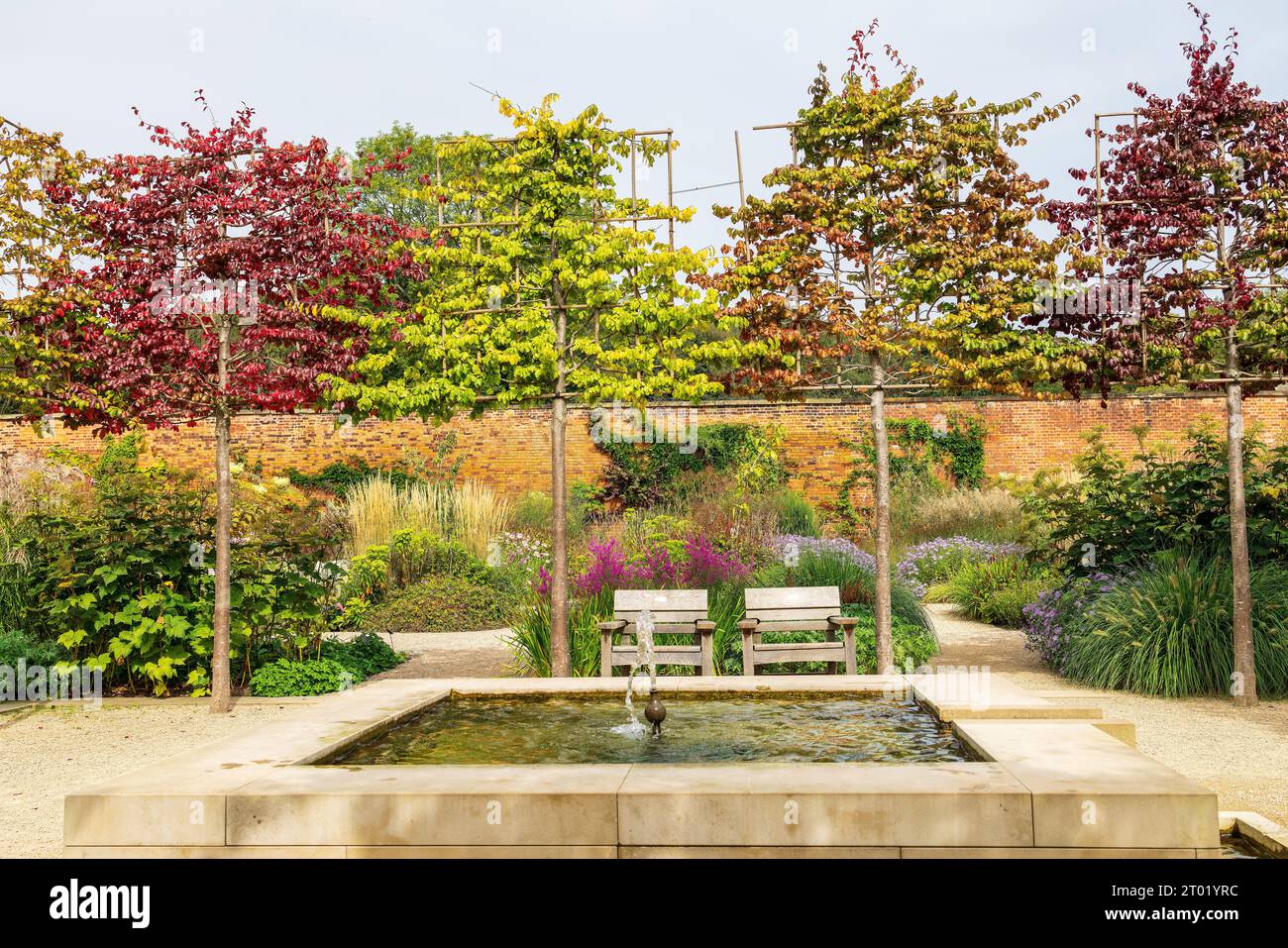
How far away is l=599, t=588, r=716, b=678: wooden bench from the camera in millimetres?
8289

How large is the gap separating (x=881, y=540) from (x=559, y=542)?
2530 millimetres

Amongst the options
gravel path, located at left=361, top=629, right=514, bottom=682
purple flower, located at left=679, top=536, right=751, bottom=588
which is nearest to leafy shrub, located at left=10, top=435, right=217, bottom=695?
gravel path, located at left=361, top=629, right=514, bottom=682

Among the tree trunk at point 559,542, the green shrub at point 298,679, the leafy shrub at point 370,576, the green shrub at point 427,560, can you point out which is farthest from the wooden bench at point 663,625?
the green shrub at point 427,560

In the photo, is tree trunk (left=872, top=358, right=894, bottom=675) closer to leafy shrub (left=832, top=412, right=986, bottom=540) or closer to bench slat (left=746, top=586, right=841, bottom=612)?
bench slat (left=746, top=586, right=841, bottom=612)

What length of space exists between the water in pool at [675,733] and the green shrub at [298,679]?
9.03ft

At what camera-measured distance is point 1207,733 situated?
290 inches

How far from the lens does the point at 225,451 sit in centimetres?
882

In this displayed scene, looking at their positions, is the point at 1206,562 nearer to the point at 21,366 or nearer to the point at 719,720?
the point at 719,720

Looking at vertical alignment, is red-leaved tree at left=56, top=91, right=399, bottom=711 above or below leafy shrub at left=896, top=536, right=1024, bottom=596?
above

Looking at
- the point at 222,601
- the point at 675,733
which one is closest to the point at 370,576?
the point at 222,601

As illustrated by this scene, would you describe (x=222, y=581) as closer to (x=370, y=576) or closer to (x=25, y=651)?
(x=25, y=651)

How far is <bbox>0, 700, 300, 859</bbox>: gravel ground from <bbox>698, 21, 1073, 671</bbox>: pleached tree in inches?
187

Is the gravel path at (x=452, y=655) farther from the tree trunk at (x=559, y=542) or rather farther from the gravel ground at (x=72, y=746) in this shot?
the gravel ground at (x=72, y=746)

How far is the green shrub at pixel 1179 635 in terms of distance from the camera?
8633 millimetres
